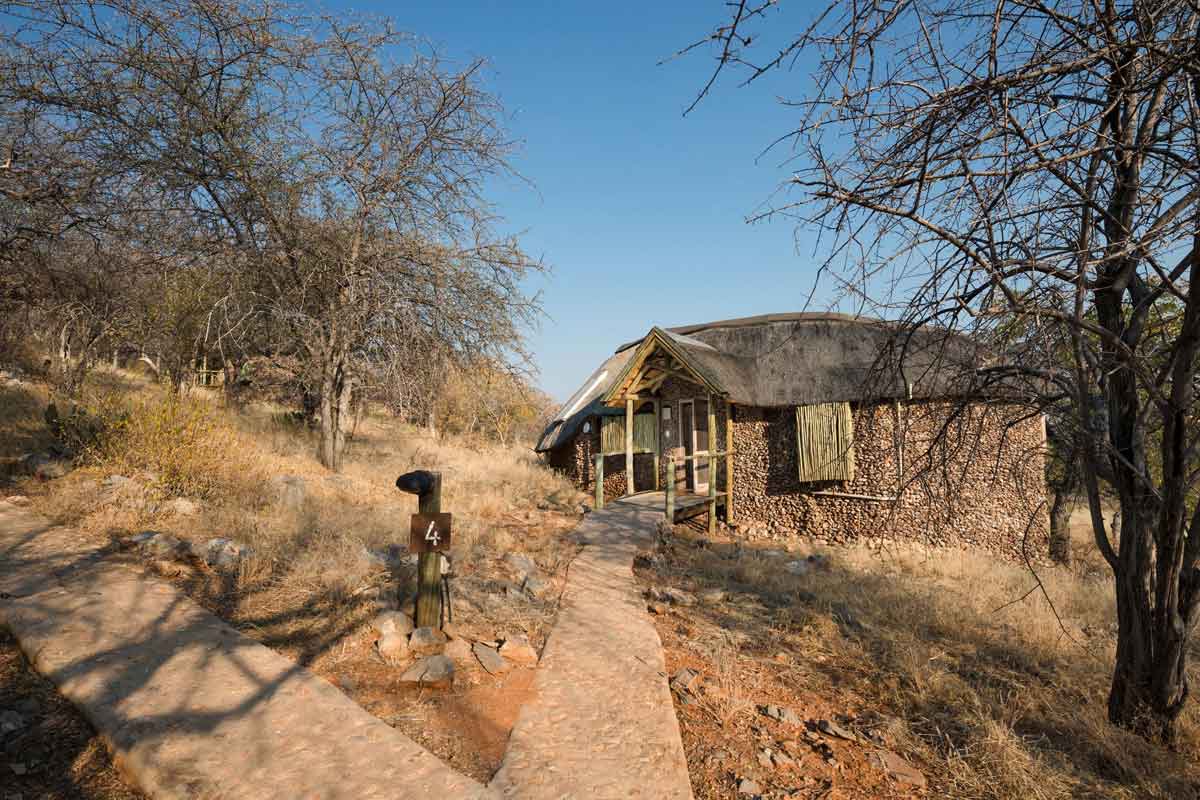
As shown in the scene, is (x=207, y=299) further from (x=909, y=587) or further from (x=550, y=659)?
(x=909, y=587)

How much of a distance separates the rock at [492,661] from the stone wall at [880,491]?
8891mm

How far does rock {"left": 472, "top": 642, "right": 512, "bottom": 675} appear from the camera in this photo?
4273mm

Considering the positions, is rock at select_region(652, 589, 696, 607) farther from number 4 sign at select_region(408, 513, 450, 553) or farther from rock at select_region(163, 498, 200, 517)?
rock at select_region(163, 498, 200, 517)

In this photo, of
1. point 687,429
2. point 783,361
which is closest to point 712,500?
point 687,429

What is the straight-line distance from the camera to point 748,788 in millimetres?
3209

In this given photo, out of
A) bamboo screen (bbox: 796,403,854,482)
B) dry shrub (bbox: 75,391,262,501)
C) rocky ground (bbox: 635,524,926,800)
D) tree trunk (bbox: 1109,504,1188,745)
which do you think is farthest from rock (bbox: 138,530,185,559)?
bamboo screen (bbox: 796,403,854,482)

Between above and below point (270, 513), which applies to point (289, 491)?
above

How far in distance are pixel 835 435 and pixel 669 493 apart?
3.87 metres

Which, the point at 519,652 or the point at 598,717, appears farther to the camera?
the point at 519,652

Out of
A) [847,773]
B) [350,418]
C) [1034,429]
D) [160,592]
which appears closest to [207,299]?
[350,418]

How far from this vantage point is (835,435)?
1212cm

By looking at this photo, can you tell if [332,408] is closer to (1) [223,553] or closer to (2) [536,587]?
(1) [223,553]

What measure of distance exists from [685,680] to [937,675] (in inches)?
84.4

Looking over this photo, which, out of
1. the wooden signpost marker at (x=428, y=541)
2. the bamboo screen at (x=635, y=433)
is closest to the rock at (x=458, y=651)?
the wooden signpost marker at (x=428, y=541)
